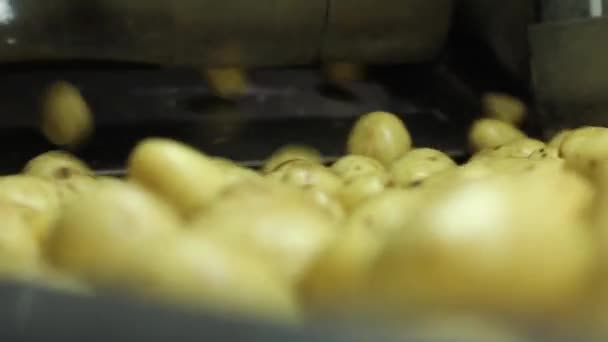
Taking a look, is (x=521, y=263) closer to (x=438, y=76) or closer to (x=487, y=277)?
(x=487, y=277)

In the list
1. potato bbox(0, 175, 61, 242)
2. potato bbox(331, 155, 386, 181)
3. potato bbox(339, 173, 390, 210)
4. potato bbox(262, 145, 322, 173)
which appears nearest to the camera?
potato bbox(0, 175, 61, 242)

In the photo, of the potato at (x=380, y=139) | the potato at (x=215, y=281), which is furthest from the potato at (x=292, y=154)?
the potato at (x=215, y=281)

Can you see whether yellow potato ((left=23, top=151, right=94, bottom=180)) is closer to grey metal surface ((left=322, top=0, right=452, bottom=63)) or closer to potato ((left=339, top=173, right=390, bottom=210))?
potato ((left=339, top=173, right=390, bottom=210))

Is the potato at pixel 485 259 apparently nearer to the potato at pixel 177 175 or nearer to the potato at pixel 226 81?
the potato at pixel 177 175

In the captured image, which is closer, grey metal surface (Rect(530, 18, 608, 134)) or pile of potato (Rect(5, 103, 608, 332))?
pile of potato (Rect(5, 103, 608, 332))

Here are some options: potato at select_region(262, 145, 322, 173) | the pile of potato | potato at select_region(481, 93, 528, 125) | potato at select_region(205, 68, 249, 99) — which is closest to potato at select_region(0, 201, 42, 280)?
the pile of potato

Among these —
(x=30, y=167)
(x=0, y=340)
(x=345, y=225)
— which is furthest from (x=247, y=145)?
(x=0, y=340)

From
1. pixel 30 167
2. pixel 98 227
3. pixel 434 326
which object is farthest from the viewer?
pixel 30 167
